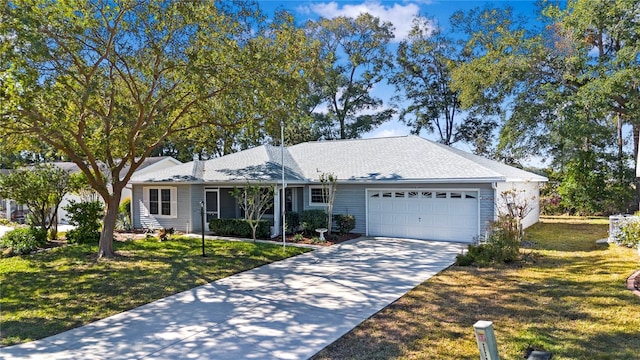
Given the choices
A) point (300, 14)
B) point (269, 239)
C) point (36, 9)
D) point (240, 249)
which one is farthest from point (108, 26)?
point (269, 239)

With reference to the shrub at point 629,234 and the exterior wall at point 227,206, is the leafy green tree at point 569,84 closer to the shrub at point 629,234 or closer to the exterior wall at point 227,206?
the shrub at point 629,234

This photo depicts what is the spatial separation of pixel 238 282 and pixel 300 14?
9.54 meters

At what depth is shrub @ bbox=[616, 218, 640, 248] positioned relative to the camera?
10.7 meters

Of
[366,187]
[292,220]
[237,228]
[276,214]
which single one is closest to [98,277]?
[237,228]

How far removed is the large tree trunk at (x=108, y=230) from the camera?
11.9m

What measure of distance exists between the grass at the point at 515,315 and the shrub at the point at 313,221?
6.57 meters

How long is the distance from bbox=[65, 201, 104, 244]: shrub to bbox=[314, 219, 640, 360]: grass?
12915 mm

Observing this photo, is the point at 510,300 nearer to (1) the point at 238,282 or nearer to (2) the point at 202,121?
(1) the point at 238,282

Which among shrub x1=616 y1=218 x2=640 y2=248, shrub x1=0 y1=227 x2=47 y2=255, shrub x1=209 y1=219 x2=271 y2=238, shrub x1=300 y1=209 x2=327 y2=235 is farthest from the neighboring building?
shrub x1=0 y1=227 x2=47 y2=255

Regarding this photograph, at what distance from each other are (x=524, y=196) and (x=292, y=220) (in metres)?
11.4

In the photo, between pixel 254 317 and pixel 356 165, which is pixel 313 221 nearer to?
pixel 356 165

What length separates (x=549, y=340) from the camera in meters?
5.31

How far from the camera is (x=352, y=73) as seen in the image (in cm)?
3147

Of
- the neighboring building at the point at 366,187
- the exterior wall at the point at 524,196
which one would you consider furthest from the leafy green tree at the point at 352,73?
the exterior wall at the point at 524,196
